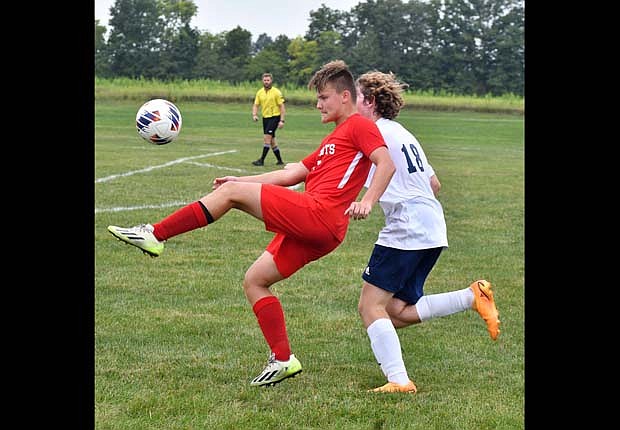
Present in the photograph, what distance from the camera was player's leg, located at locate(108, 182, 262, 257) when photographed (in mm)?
4805

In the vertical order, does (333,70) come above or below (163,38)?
below

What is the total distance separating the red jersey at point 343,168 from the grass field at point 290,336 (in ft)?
3.45

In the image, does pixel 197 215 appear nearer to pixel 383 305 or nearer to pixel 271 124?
pixel 383 305

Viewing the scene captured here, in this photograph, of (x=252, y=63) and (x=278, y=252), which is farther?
(x=252, y=63)

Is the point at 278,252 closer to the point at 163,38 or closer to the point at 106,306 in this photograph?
the point at 106,306

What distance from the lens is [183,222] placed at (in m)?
4.86

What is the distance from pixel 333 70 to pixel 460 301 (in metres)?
1.77

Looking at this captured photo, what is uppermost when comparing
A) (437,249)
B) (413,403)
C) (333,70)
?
(333,70)

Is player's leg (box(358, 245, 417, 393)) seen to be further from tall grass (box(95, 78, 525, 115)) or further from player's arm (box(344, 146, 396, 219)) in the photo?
tall grass (box(95, 78, 525, 115))

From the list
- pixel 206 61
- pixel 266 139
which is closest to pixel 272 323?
pixel 266 139

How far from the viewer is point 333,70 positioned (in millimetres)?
5316

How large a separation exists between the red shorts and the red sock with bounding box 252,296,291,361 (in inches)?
13.4
